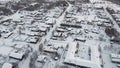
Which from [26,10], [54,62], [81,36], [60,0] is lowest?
[54,62]

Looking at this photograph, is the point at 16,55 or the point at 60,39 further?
the point at 60,39

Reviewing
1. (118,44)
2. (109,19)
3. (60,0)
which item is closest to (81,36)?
(118,44)

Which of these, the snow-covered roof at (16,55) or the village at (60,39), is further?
the snow-covered roof at (16,55)

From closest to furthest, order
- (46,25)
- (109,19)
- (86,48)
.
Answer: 1. (86,48)
2. (46,25)
3. (109,19)

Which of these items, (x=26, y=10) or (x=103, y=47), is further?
(x=26, y=10)

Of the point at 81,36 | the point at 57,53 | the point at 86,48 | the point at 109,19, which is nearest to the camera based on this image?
the point at 57,53

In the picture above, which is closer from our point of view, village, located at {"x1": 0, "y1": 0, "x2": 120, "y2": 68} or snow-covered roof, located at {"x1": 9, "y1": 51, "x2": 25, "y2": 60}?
village, located at {"x1": 0, "y1": 0, "x2": 120, "y2": 68}

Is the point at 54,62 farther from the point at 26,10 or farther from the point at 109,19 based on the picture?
the point at 26,10

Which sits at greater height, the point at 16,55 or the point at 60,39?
the point at 60,39
